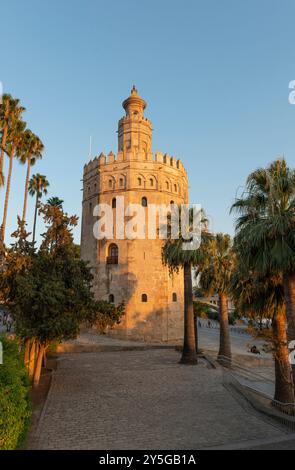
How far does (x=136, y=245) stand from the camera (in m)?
31.0

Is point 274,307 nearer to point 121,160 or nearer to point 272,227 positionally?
point 272,227

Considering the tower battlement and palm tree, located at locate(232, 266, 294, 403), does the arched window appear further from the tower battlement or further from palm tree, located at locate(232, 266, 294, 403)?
palm tree, located at locate(232, 266, 294, 403)

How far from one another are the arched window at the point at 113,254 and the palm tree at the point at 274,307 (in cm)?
2045

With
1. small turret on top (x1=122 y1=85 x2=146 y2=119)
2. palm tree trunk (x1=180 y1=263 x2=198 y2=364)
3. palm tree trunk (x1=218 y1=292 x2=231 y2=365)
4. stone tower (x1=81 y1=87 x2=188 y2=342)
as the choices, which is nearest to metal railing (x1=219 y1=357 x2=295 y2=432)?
palm tree trunk (x1=180 y1=263 x2=198 y2=364)

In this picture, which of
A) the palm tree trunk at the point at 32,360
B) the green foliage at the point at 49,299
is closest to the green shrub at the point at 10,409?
the green foliage at the point at 49,299

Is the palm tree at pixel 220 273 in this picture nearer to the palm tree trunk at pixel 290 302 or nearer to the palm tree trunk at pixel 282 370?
the palm tree trunk at pixel 282 370

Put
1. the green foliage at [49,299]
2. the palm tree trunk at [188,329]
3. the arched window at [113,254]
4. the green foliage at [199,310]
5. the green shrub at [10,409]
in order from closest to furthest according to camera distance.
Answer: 1. the green shrub at [10,409]
2. the green foliage at [49,299]
3. the palm tree trunk at [188,329]
4. the green foliage at [199,310]
5. the arched window at [113,254]

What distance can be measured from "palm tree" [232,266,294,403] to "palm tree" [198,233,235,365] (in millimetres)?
9093

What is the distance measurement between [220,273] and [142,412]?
12369mm

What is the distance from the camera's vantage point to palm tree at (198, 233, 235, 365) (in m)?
21.5

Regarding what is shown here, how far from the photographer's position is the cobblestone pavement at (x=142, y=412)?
28.9 ft

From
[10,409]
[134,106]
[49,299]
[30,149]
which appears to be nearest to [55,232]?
[49,299]
